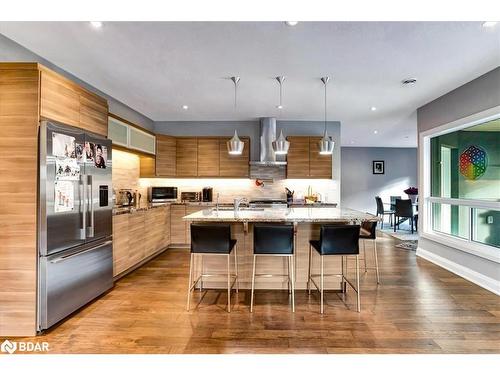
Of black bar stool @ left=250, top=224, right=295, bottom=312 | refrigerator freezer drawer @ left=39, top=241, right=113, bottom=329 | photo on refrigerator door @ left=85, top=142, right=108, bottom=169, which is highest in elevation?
photo on refrigerator door @ left=85, top=142, right=108, bottom=169

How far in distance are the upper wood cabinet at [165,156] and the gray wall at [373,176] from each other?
23.4 feet

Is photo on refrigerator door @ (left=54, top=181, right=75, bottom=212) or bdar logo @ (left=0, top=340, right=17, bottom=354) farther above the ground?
photo on refrigerator door @ (left=54, top=181, right=75, bottom=212)

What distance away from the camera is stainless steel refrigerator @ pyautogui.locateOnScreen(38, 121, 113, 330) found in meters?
2.55

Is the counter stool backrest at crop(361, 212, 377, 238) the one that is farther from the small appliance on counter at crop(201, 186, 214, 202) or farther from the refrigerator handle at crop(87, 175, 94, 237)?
the small appliance on counter at crop(201, 186, 214, 202)

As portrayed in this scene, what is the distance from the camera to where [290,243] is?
3.03m

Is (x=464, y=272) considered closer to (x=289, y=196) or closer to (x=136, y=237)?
(x=289, y=196)

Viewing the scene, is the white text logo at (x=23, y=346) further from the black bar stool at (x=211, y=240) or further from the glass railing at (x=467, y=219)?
the glass railing at (x=467, y=219)

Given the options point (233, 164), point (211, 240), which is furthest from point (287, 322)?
point (233, 164)

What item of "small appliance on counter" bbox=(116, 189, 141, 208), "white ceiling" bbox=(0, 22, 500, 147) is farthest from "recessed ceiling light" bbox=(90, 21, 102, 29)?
"small appliance on counter" bbox=(116, 189, 141, 208)

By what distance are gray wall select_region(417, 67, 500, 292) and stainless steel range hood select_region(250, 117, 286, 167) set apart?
284 cm

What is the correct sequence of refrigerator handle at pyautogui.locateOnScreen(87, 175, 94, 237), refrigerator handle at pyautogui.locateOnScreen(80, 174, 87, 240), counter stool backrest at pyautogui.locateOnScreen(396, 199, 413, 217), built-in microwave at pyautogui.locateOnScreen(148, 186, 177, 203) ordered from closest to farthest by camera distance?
refrigerator handle at pyautogui.locateOnScreen(80, 174, 87, 240)
refrigerator handle at pyautogui.locateOnScreen(87, 175, 94, 237)
built-in microwave at pyautogui.locateOnScreen(148, 186, 177, 203)
counter stool backrest at pyautogui.locateOnScreen(396, 199, 413, 217)

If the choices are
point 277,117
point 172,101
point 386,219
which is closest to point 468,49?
point 277,117

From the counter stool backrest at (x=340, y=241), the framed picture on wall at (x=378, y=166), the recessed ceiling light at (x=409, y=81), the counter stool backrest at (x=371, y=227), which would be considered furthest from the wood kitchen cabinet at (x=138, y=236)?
the framed picture on wall at (x=378, y=166)
